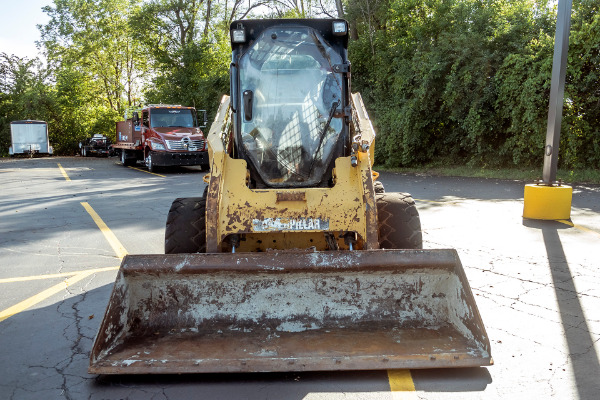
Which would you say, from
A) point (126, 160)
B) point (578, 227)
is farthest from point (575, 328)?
point (126, 160)

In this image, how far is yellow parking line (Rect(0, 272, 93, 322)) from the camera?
4801 millimetres

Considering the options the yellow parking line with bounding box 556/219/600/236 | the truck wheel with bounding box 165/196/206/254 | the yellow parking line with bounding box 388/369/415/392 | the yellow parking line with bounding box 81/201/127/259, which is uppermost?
the truck wheel with bounding box 165/196/206/254

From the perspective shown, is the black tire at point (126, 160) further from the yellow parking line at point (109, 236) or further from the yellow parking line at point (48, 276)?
the yellow parking line at point (48, 276)

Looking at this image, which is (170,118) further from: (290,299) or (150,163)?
(290,299)

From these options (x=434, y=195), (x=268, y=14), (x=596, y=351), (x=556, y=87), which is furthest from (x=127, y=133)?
(x=596, y=351)

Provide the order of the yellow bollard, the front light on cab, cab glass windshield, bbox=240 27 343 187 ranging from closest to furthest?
cab glass windshield, bbox=240 27 343 187 → the yellow bollard → the front light on cab

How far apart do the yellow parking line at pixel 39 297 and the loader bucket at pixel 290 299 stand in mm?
1697

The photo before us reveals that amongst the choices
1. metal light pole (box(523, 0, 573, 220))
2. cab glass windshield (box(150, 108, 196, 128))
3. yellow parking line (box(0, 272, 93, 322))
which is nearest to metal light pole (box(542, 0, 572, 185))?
metal light pole (box(523, 0, 573, 220))

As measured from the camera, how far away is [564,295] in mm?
4977

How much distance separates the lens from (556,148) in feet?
28.8

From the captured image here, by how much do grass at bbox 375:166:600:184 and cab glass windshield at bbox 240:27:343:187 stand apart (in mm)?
11353

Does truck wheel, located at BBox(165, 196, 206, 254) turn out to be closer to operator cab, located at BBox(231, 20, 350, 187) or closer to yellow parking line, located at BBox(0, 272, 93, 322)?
operator cab, located at BBox(231, 20, 350, 187)

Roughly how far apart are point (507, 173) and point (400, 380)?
14155 mm

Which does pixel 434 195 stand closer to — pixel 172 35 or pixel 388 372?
pixel 388 372
